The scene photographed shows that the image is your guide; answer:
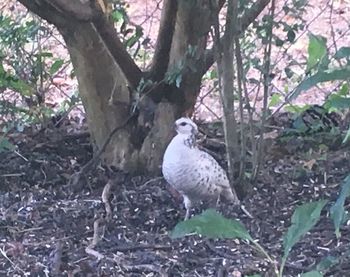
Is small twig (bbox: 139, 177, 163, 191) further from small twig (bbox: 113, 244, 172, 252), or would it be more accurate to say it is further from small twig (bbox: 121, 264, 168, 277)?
small twig (bbox: 121, 264, 168, 277)

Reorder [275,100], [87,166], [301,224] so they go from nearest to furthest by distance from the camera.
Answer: [301,224] → [87,166] → [275,100]

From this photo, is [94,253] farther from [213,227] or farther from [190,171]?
[213,227]

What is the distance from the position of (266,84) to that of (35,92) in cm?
158

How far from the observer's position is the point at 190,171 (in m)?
4.02

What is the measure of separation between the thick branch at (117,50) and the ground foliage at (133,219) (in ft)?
1.47

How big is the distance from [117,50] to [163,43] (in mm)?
261

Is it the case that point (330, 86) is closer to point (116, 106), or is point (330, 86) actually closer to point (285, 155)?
point (285, 155)

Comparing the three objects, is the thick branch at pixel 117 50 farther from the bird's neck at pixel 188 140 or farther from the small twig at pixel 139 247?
the small twig at pixel 139 247

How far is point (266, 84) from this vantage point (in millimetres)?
4117

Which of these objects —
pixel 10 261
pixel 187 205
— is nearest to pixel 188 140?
pixel 187 205

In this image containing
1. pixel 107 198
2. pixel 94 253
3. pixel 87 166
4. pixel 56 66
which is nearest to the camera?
pixel 94 253

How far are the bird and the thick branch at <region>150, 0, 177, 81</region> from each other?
0.53m

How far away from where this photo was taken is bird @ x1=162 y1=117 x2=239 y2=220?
4.02 metres

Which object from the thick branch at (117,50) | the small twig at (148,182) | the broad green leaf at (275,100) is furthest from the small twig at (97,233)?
the broad green leaf at (275,100)
